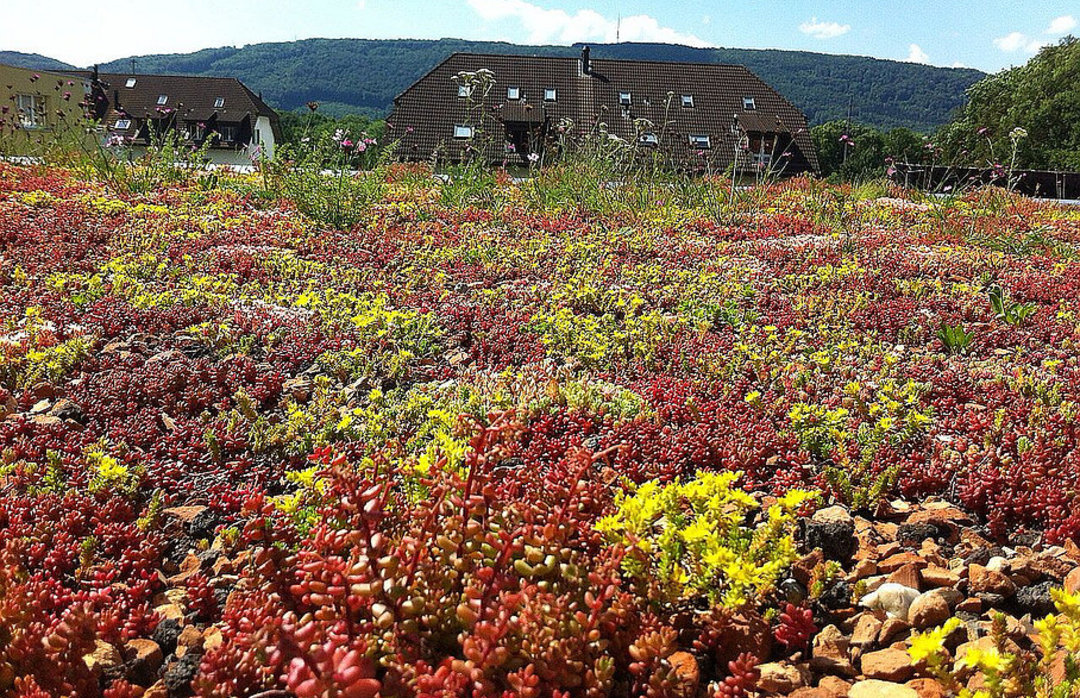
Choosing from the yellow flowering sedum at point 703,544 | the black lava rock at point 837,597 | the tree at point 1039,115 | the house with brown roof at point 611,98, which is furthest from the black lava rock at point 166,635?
the tree at point 1039,115

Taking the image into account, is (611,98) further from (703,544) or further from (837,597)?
(703,544)

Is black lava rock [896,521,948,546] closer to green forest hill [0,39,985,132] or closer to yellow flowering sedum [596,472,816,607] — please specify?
yellow flowering sedum [596,472,816,607]

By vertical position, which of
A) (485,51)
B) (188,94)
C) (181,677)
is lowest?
(181,677)

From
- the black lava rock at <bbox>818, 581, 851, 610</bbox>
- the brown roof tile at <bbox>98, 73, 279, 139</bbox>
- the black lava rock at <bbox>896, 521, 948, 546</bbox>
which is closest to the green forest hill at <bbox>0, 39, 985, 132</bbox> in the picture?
the brown roof tile at <bbox>98, 73, 279, 139</bbox>

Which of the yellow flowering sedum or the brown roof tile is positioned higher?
the brown roof tile

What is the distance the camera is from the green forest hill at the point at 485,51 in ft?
361

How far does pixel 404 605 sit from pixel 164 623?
71cm

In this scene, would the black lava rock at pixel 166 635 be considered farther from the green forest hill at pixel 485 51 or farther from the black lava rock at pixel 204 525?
the green forest hill at pixel 485 51

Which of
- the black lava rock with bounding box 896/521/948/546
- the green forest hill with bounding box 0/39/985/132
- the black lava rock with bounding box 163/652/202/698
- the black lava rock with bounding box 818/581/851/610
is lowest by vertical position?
the black lava rock with bounding box 163/652/202/698

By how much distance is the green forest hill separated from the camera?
10994 centimetres

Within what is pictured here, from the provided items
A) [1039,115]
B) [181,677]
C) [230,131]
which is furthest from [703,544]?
Answer: [230,131]

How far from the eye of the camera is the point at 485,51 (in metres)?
139

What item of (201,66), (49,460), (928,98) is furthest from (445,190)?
(201,66)

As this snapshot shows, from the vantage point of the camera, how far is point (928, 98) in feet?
369
